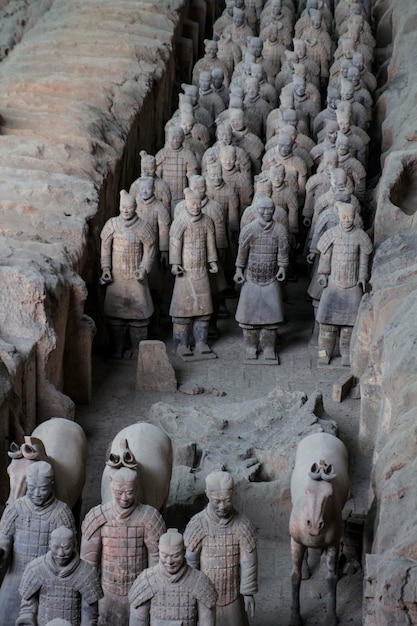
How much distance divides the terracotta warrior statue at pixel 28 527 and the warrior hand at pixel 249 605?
1079mm

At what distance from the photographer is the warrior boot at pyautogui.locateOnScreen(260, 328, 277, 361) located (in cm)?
1280

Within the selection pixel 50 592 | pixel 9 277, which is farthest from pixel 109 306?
pixel 50 592

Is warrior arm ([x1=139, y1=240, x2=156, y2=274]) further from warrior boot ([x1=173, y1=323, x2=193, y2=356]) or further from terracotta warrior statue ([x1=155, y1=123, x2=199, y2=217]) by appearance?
terracotta warrior statue ([x1=155, y1=123, x2=199, y2=217])

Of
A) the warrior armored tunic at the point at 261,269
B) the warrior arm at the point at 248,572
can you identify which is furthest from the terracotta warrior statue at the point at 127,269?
the warrior arm at the point at 248,572

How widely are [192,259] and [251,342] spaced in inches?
36.3

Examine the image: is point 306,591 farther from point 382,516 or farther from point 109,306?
point 109,306

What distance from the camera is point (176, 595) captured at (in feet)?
25.0

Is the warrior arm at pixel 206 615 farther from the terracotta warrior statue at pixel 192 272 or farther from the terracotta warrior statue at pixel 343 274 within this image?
the terracotta warrior statue at pixel 192 272

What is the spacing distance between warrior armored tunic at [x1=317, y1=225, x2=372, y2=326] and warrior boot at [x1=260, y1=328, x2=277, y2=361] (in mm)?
487

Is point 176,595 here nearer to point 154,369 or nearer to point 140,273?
point 154,369

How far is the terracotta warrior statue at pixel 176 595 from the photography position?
25.0 feet

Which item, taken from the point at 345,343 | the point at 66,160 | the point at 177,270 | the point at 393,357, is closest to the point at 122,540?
the point at 393,357

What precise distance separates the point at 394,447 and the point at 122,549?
73.3 inches

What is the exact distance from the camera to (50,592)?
7.83 m
